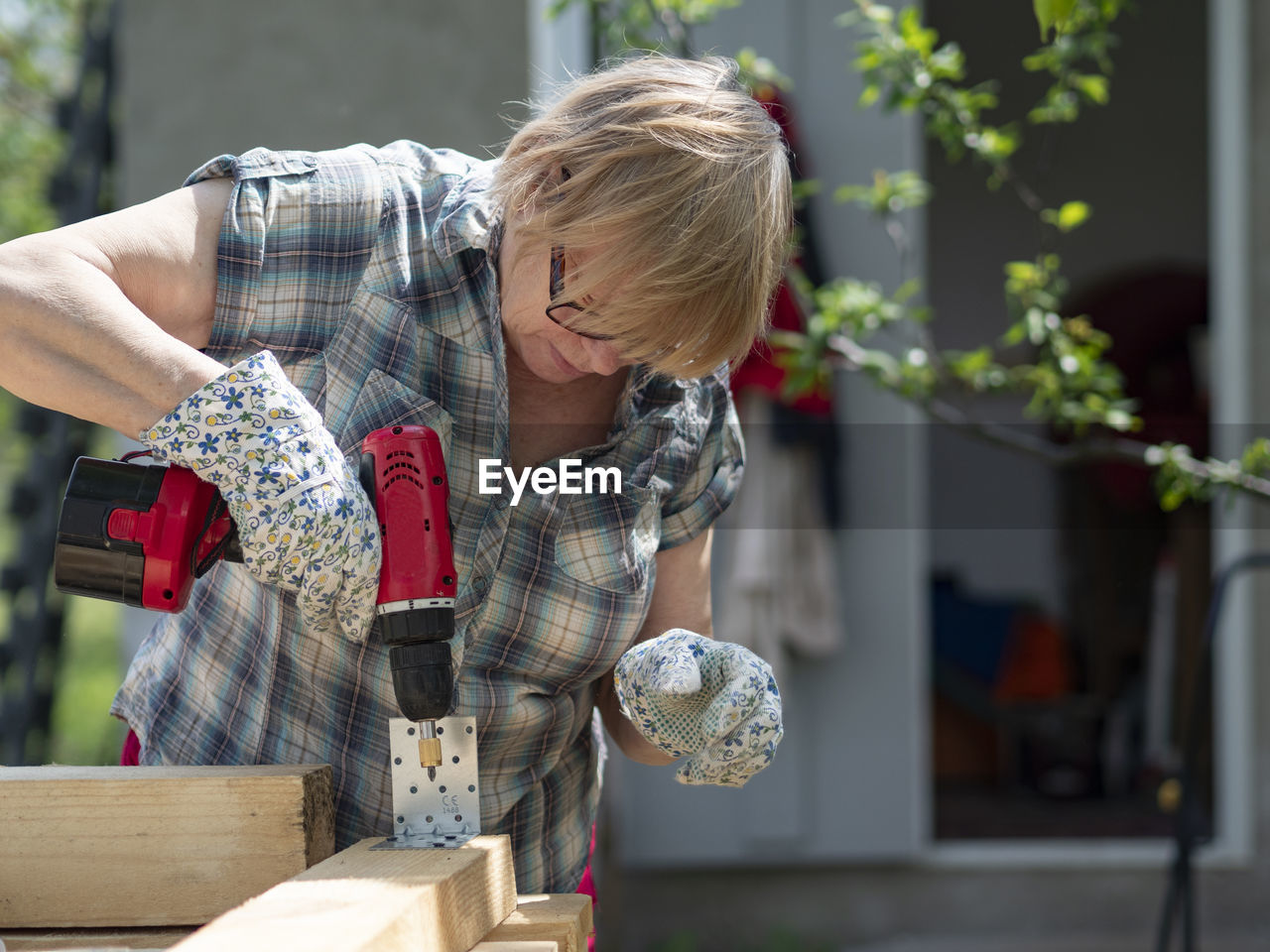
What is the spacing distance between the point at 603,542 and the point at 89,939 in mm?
646

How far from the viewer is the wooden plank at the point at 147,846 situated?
1068mm

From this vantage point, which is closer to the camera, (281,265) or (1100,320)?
(281,265)

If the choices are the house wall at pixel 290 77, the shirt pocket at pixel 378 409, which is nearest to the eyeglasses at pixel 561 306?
the shirt pocket at pixel 378 409

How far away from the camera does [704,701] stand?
4.06 feet

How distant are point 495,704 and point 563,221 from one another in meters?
0.54

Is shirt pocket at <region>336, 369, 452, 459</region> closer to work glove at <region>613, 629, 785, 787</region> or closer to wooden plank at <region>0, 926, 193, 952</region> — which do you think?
work glove at <region>613, 629, 785, 787</region>

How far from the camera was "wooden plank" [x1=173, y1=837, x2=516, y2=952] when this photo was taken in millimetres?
798

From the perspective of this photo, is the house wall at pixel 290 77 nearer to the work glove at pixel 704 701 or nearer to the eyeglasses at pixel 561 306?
the eyeglasses at pixel 561 306

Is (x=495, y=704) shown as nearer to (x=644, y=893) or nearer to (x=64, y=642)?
(x=644, y=893)

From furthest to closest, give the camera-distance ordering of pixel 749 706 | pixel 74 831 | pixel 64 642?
pixel 64 642 → pixel 749 706 → pixel 74 831

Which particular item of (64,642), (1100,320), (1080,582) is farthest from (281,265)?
(1080,582)

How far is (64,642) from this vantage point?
4.19 metres

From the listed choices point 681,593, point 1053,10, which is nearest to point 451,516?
point 681,593

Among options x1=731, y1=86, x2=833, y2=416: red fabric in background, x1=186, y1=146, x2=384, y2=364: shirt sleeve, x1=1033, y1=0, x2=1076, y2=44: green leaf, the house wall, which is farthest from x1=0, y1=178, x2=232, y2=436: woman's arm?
x1=731, y1=86, x2=833, y2=416: red fabric in background
